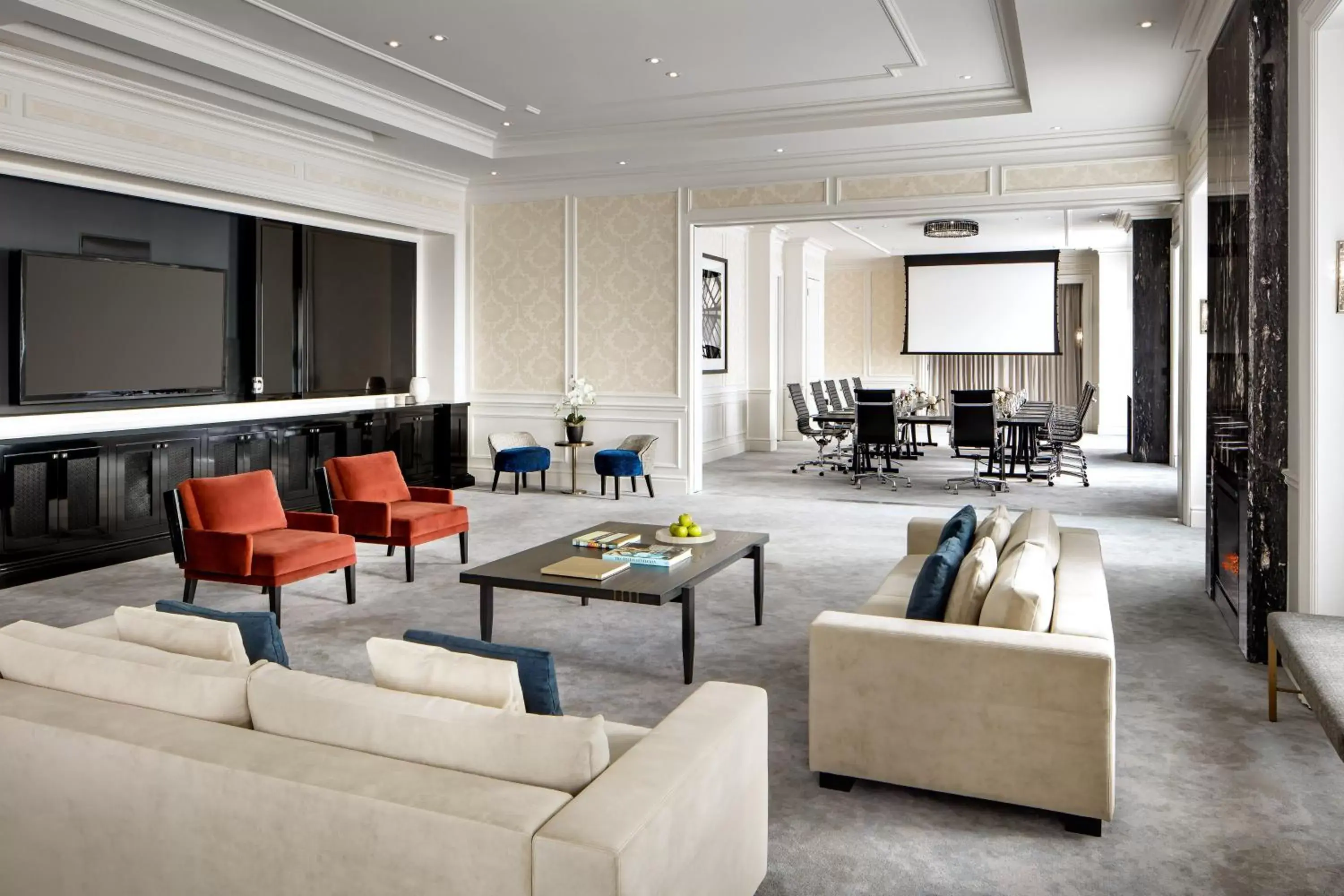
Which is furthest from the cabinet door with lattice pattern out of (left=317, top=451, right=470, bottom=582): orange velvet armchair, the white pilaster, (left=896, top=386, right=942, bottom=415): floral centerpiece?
the white pilaster

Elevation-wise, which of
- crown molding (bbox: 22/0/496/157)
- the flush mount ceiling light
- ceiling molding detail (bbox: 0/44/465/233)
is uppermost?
the flush mount ceiling light

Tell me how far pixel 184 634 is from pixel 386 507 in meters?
3.49

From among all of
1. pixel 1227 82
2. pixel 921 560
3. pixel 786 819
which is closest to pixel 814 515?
pixel 921 560

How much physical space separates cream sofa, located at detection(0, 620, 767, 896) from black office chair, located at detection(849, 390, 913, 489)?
7982 mm

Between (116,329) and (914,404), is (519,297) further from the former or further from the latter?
(914,404)

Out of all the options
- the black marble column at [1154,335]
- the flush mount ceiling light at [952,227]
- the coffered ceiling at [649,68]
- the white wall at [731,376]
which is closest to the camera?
the coffered ceiling at [649,68]

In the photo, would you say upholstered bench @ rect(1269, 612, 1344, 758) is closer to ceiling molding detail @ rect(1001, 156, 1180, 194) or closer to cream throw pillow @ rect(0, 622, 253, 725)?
cream throw pillow @ rect(0, 622, 253, 725)

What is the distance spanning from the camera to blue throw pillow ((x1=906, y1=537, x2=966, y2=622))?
3.10 metres

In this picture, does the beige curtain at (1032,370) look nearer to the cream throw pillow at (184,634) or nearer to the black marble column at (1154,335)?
the black marble column at (1154,335)

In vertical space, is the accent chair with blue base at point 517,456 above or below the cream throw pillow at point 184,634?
above

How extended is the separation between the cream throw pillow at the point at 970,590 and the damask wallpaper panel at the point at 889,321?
14.5 m

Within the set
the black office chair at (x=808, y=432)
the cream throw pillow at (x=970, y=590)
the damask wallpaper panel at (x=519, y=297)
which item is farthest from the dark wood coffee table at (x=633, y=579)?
the black office chair at (x=808, y=432)

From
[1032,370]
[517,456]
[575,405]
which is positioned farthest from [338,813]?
[1032,370]

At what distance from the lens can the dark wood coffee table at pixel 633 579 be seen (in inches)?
157
